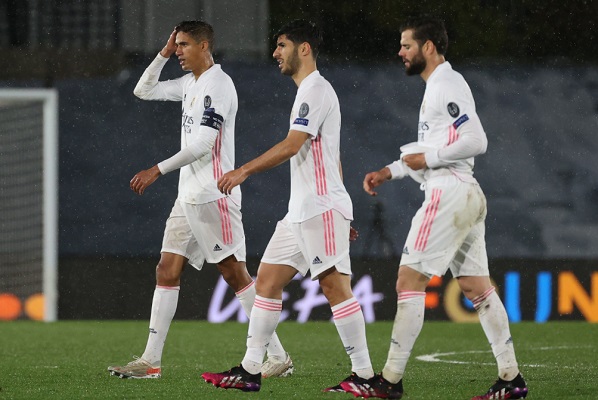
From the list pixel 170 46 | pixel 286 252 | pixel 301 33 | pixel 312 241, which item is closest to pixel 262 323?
pixel 286 252

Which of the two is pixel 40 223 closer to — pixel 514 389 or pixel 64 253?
pixel 64 253

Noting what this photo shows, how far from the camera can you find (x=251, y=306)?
6.51 m

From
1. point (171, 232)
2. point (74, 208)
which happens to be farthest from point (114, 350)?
point (74, 208)

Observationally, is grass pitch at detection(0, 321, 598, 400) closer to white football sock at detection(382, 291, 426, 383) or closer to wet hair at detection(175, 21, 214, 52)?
white football sock at detection(382, 291, 426, 383)

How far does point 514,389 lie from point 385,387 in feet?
1.88

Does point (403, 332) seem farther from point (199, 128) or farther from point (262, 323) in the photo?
point (199, 128)

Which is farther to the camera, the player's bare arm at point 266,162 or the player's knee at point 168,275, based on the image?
the player's knee at point 168,275

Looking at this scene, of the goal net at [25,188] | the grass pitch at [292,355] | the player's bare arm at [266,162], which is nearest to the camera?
the player's bare arm at [266,162]

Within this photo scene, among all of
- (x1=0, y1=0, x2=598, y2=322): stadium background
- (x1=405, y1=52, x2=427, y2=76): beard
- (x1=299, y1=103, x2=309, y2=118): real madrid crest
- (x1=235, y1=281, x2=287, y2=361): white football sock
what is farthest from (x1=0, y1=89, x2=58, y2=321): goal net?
(x1=405, y1=52, x2=427, y2=76): beard

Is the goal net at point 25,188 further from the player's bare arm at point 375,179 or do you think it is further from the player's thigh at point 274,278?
the player's bare arm at point 375,179

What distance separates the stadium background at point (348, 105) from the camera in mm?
12789

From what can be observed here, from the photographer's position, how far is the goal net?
12.3 m

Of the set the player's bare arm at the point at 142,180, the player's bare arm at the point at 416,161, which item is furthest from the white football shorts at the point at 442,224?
the player's bare arm at the point at 142,180

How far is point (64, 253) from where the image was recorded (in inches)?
503
